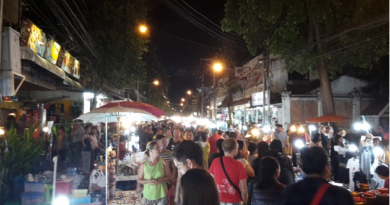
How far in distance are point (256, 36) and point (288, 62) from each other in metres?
2.58

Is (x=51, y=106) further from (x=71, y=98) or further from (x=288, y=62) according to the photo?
(x=288, y=62)

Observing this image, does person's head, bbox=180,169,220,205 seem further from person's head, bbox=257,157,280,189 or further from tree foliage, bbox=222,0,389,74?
tree foliage, bbox=222,0,389,74

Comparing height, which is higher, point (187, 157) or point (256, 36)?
point (256, 36)

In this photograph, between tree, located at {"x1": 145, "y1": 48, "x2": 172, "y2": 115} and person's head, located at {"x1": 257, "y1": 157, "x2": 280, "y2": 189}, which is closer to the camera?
person's head, located at {"x1": 257, "y1": 157, "x2": 280, "y2": 189}

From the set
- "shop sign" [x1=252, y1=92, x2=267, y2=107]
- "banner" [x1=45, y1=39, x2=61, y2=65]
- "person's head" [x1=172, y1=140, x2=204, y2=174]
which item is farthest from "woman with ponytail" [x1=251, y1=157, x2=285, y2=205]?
"shop sign" [x1=252, y1=92, x2=267, y2=107]

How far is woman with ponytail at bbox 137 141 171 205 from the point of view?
574 cm

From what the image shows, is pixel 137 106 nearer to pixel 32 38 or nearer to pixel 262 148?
pixel 32 38

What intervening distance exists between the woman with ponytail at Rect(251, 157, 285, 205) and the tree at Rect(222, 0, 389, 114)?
45.2 ft

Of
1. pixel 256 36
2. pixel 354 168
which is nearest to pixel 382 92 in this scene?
pixel 256 36

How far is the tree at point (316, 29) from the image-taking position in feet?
56.4

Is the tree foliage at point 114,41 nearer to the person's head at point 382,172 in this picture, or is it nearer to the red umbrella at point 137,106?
the red umbrella at point 137,106

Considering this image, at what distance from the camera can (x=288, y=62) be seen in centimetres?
2034

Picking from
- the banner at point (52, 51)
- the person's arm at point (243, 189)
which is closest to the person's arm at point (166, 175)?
the person's arm at point (243, 189)

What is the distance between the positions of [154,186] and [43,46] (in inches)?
252
